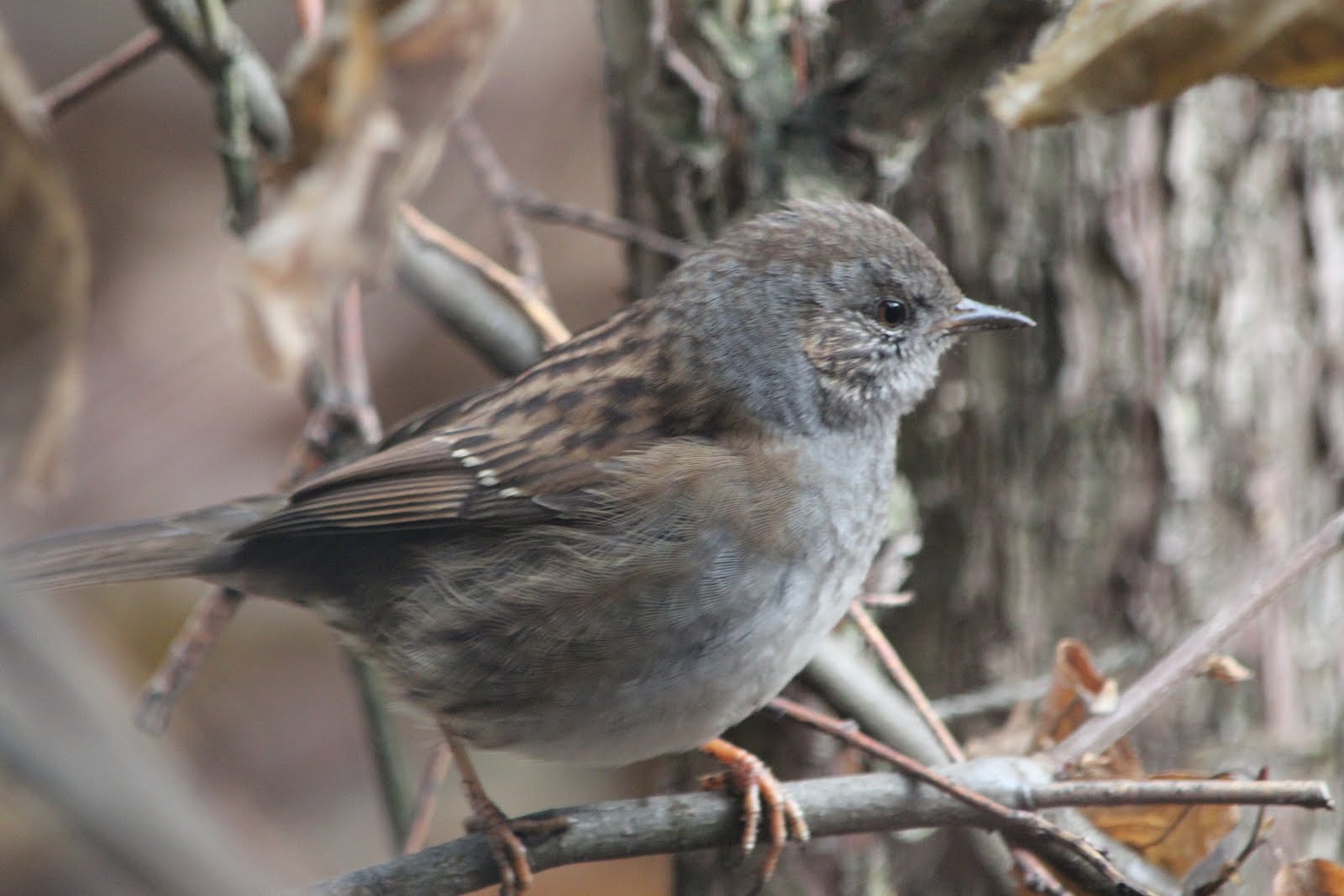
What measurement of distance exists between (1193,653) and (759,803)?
2.76ft

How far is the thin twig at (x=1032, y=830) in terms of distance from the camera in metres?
2.12

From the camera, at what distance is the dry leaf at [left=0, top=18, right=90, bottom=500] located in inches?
79.0

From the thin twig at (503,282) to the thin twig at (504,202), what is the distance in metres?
0.06

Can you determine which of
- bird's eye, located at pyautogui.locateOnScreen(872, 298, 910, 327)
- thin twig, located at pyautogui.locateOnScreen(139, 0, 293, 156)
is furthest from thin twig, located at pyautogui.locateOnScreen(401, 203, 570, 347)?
bird's eye, located at pyautogui.locateOnScreen(872, 298, 910, 327)

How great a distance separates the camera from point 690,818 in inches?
94.6

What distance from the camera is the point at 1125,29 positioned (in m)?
2.26

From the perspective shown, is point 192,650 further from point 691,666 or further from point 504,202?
point 504,202

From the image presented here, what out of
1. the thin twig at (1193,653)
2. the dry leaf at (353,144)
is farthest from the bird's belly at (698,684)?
the dry leaf at (353,144)

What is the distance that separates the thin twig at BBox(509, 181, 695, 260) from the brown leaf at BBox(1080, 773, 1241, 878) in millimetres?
1485

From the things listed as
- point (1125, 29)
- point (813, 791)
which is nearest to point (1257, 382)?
point (1125, 29)

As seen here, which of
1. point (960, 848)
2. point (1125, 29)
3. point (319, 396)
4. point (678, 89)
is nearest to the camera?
point (1125, 29)

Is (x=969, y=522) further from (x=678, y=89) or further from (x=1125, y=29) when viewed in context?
(x=1125, y=29)

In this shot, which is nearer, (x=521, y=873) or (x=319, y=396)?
(x=521, y=873)

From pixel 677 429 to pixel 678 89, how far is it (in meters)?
0.80
